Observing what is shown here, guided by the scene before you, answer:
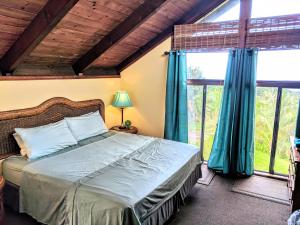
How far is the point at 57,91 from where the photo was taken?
138 inches

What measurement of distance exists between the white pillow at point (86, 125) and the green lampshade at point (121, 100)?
1.52 feet

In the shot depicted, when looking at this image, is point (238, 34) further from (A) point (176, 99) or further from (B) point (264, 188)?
(B) point (264, 188)

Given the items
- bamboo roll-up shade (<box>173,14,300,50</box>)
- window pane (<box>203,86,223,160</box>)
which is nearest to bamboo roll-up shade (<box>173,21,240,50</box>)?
bamboo roll-up shade (<box>173,14,300,50</box>)

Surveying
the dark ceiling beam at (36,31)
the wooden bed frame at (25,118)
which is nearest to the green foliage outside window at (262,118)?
the wooden bed frame at (25,118)

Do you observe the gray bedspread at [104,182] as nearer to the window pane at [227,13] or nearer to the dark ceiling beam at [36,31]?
the dark ceiling beam at [36,31]

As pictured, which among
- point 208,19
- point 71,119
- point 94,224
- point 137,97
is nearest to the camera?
point 94,224

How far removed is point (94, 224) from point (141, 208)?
0.38 meters

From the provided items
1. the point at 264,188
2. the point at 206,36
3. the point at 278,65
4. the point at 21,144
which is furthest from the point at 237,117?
the point at 21,144

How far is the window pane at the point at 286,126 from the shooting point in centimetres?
342

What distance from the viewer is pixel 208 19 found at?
380 centimetres

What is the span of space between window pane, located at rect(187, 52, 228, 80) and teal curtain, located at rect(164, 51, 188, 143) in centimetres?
16

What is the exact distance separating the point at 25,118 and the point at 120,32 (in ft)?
5.38

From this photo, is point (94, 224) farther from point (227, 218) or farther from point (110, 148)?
point (227, 218)

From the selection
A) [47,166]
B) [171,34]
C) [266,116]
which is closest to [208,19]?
[171,34]
